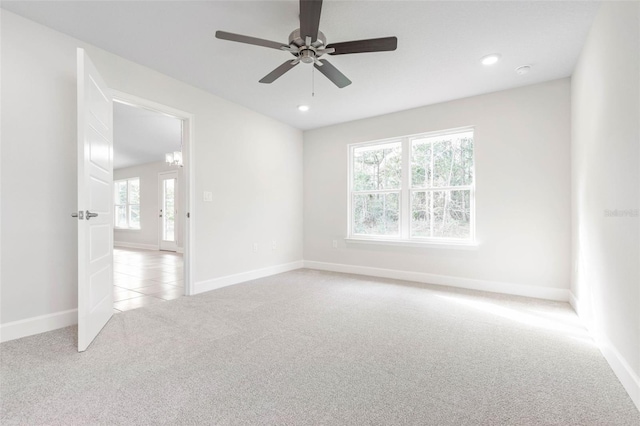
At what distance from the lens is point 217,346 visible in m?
2.15

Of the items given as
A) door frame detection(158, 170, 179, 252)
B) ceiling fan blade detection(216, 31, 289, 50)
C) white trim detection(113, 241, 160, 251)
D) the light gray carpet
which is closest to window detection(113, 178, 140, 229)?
white trim detection(113, 241, 160, 251)

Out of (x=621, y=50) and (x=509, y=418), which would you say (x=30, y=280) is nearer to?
(x=509, y=418)

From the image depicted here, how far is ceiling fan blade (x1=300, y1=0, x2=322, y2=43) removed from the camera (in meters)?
1.71

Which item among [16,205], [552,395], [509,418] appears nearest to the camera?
[509,418]

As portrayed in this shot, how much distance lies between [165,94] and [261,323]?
2658mm

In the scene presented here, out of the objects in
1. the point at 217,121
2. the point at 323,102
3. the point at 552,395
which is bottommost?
the point at 552,395

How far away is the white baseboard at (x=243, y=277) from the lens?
3.67 m

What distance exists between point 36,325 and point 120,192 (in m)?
7.81

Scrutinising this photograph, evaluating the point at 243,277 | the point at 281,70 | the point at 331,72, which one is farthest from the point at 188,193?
the point at 331,72

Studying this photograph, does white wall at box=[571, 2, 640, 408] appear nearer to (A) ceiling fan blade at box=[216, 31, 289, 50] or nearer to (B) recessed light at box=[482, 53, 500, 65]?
(B) recessed light at box=[482, 53, 500, 65]

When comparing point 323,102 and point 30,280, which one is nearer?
point 30,280

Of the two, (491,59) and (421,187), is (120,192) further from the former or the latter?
(491,59)

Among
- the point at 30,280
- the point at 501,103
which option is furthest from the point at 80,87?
the point at 501,103

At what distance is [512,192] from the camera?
11.8 feet
